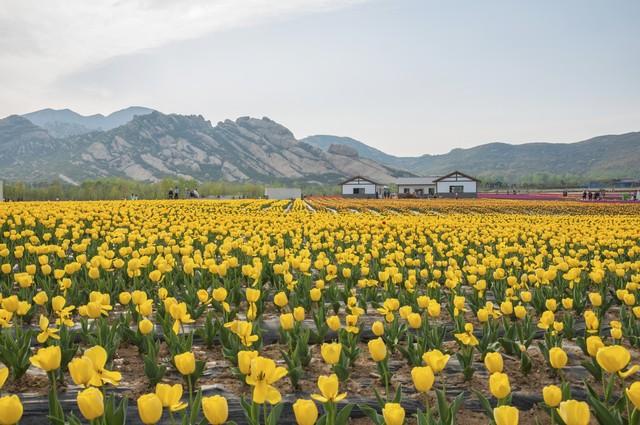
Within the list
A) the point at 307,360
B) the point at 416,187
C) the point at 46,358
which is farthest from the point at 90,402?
the point at 416,187

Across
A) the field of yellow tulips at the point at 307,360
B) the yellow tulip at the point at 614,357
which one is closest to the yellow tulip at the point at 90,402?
the field of yellow tulips at the point at 307,360

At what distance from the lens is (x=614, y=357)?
8.45 ft

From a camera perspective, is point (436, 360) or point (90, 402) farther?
point (436, 360)

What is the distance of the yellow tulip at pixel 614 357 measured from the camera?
2561mm

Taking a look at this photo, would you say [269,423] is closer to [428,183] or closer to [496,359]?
[496,359]

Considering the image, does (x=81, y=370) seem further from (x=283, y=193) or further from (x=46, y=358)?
(x=283, y=193)

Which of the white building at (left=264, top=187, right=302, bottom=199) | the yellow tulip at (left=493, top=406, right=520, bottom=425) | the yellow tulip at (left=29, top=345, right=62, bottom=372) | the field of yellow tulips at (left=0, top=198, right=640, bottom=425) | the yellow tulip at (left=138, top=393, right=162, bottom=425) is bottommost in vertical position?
the field of yellow tulips at (left=0, top=198, right=640, bottom=425)

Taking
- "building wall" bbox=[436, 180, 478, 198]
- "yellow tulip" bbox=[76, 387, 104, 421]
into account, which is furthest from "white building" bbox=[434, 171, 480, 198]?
"yellow tulip" bbox=[76, 387, 104, 421]

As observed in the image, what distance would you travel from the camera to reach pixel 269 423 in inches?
101

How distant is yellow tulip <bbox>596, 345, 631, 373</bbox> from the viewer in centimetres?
256

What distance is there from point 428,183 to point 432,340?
8596cm

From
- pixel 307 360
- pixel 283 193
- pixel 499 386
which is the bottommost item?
pixel 307 360

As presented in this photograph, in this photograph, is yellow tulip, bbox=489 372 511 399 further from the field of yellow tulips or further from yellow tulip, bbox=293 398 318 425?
yellow tulip, bbox=293 398 318 425

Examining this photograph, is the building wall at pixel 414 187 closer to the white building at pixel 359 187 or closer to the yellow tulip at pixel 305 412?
the white building at pixel 359 187
